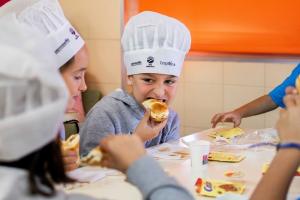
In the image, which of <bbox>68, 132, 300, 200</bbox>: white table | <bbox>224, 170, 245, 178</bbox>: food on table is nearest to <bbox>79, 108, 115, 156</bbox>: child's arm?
<bbox>68, 132, 300, 200</bbox>: white table

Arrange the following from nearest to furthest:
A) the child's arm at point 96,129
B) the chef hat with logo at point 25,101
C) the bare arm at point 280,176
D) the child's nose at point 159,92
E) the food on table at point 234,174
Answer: the chef hat with logo at point 25,101 < the bare arm at point 280,176 < the food on table at point 234,174 < the child's arm at point 96,129 < the child's nose at point 159,92

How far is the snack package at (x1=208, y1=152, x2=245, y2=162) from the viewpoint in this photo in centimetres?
196

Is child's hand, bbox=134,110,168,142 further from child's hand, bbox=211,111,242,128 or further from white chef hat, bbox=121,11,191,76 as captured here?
child's hand, bbox=211,111,242,128

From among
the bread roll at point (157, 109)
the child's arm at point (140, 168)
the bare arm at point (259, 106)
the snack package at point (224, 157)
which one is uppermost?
the child's arm at point (140, 168)

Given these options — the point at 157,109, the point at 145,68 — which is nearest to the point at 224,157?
the point at 157,109

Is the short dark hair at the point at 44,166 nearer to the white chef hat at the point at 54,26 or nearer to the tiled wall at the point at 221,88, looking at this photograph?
the white chef hat at the point at 54,26

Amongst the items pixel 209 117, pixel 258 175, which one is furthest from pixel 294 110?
pixel 209 117

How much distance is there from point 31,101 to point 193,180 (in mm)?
976

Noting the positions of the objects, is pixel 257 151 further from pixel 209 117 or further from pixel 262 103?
pixel 209 117

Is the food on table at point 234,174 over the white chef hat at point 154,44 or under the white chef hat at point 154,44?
under

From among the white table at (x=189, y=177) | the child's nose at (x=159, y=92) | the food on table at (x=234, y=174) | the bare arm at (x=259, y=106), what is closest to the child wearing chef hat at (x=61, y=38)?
the white table at (x=189, y=177)

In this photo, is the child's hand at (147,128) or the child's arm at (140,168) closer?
the child's arm at (140,168)

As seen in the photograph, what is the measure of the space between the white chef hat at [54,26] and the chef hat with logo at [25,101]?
0.99 metres

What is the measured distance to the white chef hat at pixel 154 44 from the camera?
7.40 feet
